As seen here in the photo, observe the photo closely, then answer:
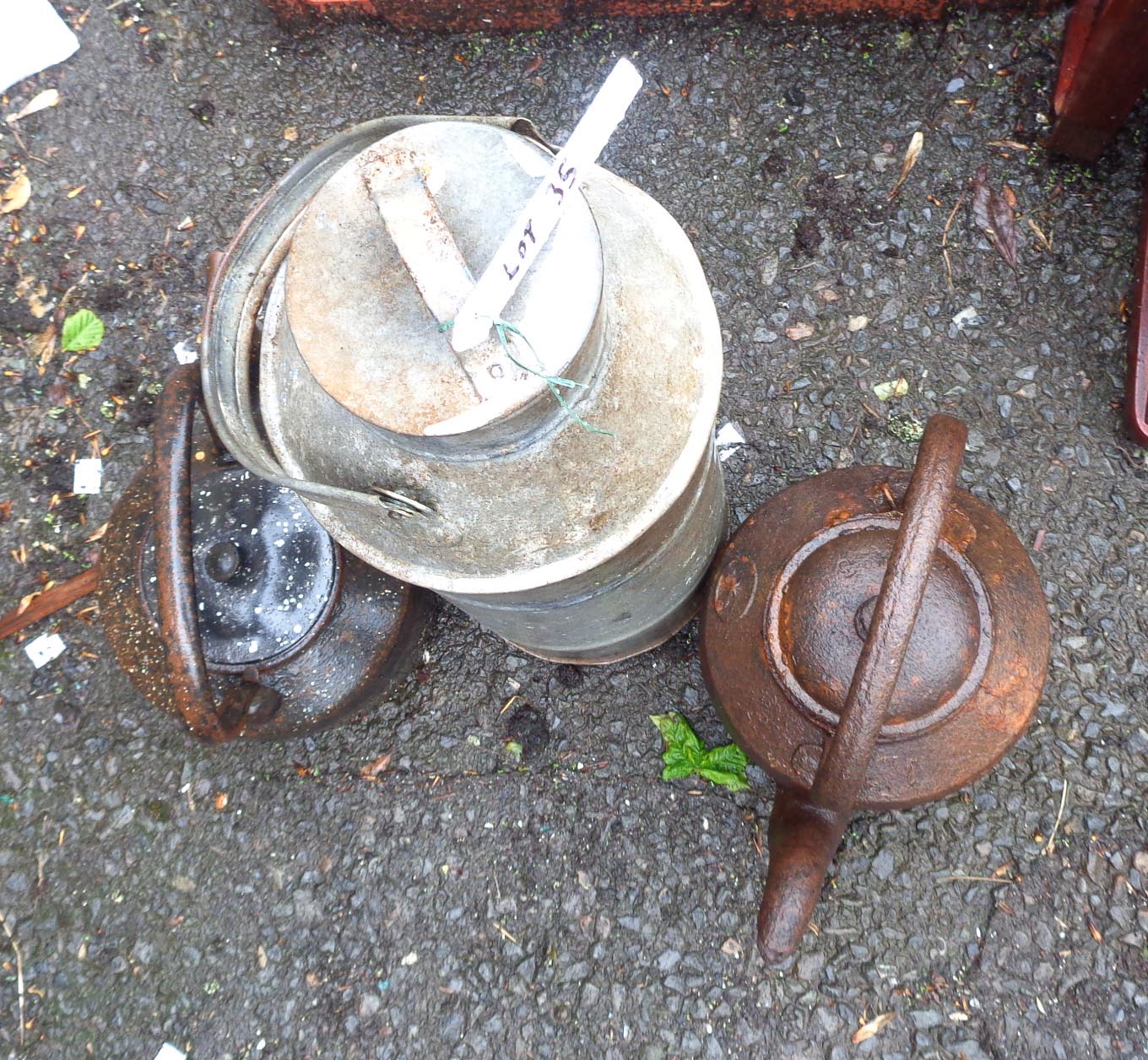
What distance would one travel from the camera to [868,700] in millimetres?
1298

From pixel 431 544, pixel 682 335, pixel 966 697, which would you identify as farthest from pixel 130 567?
pixel 966 697

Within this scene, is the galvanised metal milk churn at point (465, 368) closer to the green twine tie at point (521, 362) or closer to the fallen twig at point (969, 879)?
the green twine tie at point (521, 362)

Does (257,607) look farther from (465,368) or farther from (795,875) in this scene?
(795,875)

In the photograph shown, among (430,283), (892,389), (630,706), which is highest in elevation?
(430,283)

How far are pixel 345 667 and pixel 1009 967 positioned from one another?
214cm

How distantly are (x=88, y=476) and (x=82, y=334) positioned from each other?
0.56 m

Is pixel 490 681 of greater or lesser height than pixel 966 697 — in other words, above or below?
below

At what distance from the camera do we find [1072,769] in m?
2.50

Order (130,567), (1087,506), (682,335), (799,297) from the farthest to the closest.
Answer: (799,297) → (1087,506) → (130,567) → (682,335)

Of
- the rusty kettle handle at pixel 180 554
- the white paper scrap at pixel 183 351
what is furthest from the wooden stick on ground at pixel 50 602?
the rusty kettle handle at pixel 180 554

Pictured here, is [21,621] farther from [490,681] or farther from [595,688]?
[595,688]

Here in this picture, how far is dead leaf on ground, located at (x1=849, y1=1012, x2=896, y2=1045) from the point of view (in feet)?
7.82

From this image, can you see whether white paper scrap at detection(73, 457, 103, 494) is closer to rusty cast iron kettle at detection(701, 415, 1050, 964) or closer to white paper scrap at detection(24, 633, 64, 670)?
white paper scrap at detection(24, 633, 64, 670)

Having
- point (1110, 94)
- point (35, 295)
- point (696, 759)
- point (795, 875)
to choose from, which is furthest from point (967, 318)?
point (35, 295)
